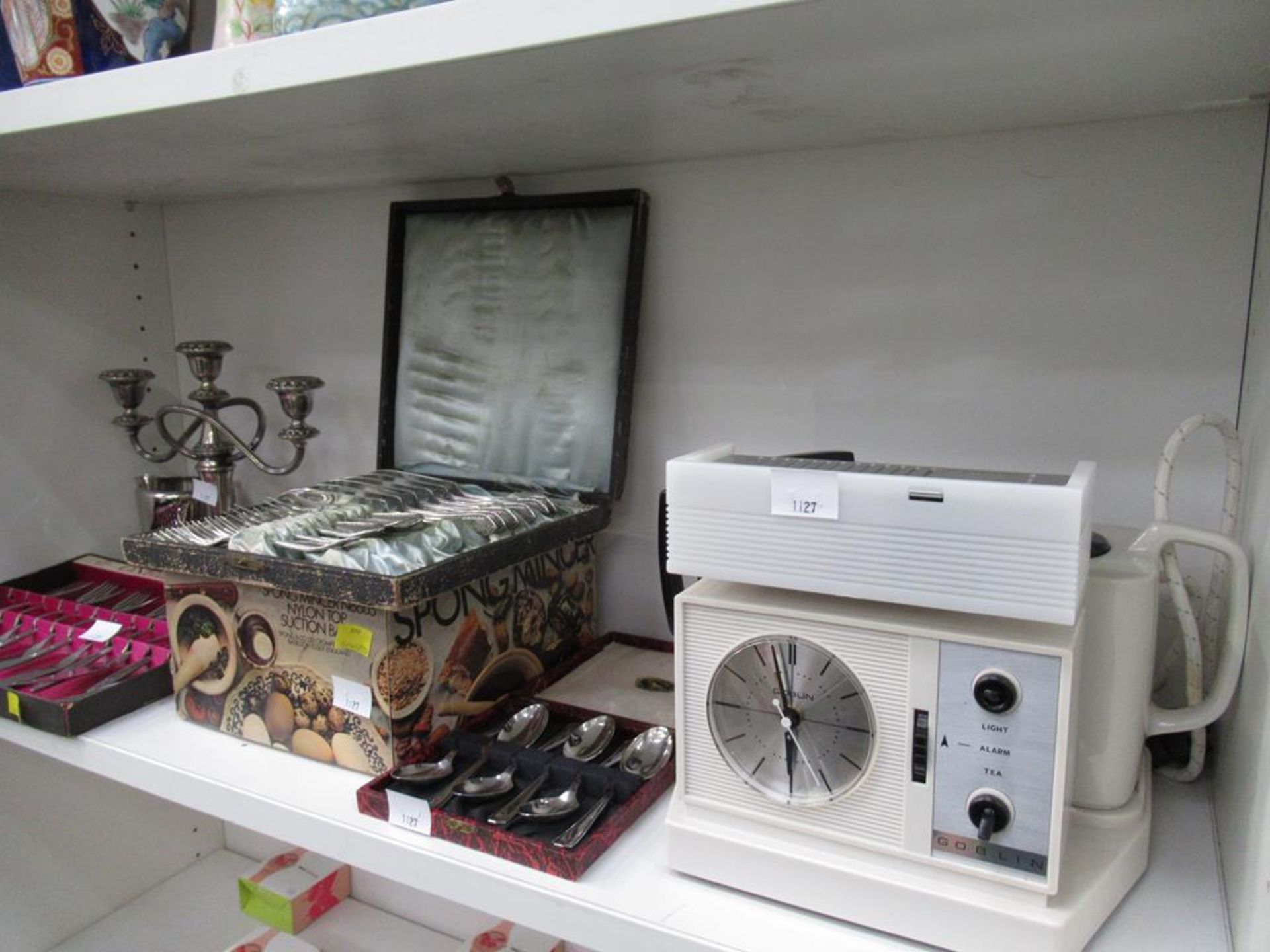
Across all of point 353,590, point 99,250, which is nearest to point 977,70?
point 353,590

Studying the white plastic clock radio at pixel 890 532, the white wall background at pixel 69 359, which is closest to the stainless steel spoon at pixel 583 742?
the white plastic clock radio at pixel 890 532

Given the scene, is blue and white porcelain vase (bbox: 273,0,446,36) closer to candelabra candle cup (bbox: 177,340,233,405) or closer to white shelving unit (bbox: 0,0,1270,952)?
white shelving unit (bbox: 0,0,1270,952)

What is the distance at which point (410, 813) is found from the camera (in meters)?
0.64

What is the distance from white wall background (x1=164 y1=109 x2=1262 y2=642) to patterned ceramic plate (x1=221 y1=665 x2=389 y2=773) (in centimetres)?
34

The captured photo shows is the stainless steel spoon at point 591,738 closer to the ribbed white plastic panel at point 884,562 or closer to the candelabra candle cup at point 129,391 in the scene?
the ribbed white plastic panel at point 884,562

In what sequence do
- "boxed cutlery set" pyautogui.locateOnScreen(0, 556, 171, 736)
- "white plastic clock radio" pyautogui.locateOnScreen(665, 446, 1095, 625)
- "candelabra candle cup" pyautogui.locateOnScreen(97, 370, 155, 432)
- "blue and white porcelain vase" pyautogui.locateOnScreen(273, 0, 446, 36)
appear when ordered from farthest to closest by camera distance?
"candelabra candle cup" pyautogui.locateOnScreen(97, 370, 155, 432), "boxed cutlery set" pyautogui.locateOnScreen(0, 556, 171, 736), "blue and white porcelain vase" pyautogui.locateOnScreen(273, 0, 446, 36), "white plastic clock radio" pyautogui.locateOnScreen(665, 446, 1095, 625)

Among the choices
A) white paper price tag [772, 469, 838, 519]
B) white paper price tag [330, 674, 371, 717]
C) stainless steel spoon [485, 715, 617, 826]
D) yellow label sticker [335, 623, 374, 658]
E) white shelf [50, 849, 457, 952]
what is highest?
white paper price tag [772, 469, 838, 519]

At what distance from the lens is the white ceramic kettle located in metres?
0.55

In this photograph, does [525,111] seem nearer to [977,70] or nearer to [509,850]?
[977,70]

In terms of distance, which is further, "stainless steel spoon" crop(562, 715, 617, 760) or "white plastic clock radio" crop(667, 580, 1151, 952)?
"stainless steel spoon" crop(562, 715, 617, 760)

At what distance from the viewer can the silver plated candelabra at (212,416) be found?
3.27ft

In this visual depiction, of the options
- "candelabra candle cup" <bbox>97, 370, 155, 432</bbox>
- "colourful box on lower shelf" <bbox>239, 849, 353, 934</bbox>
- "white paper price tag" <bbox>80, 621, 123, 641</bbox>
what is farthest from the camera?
"colourful box on lower shelf" <bbox>239, 849, 353, 934</bbox>

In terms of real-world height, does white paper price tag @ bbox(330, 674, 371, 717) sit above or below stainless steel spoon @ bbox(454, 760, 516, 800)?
above

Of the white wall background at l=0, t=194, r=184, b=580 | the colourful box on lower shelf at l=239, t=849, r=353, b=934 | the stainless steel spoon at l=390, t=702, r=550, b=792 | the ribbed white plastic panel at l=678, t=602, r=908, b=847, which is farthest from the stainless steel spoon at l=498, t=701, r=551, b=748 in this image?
the white wall background at l=0, t=194, r=184, b=580
